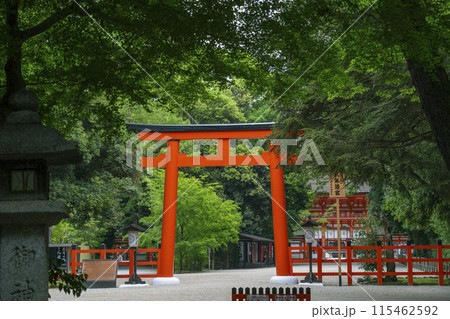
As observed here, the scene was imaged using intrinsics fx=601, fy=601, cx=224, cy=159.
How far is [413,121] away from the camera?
13211 millimetres

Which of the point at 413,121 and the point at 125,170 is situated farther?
the point at 125,170

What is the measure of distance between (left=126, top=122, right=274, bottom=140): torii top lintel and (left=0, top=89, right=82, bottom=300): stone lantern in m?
12.2

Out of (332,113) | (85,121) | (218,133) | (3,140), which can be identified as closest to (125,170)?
(85,121)

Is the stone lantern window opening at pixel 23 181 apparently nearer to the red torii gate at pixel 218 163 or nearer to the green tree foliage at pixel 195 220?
the red torii gate at pixel 218 163

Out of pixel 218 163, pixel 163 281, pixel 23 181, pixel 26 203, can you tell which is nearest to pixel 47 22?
pixel 23 181

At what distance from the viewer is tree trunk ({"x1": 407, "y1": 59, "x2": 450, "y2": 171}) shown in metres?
8.31

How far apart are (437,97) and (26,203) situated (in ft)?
18.3

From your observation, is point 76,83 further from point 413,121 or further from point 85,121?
point 85,121

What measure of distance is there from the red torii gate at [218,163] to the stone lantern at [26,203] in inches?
479

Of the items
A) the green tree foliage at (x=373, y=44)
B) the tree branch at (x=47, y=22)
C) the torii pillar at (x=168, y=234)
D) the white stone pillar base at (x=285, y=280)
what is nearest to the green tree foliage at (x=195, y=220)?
the torii pillar at (x=168, y=234)

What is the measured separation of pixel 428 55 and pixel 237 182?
3285 cm

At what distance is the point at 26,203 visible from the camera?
20.8ft

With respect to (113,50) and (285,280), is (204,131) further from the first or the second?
(113,50)

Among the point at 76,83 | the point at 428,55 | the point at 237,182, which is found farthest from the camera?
the point at 237,182
